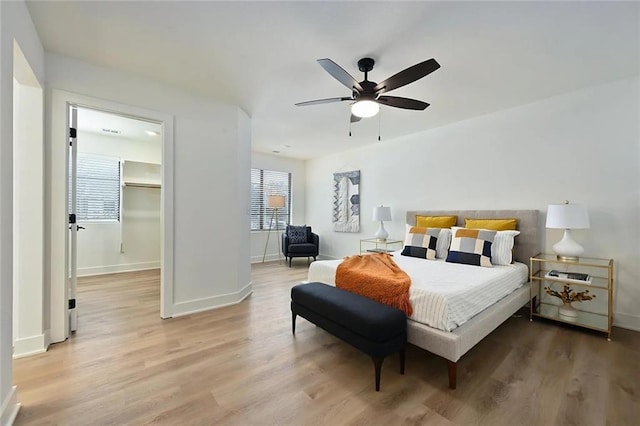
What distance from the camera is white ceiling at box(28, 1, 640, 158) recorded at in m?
1.84

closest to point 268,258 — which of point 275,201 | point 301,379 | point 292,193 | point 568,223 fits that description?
point 275,201

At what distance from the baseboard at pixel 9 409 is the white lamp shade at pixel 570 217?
14.3ft

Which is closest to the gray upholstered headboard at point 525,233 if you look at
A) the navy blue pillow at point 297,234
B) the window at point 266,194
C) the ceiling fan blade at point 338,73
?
the ceiling fan blade at point 338,73

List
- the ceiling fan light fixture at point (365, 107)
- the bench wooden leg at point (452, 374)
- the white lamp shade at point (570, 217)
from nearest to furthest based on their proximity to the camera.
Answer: the bench wooden leg at point (452, 374) → the ceiling fan light fixture at point (365, 107) → the white lamp shade at point (570, 217)

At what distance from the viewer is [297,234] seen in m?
6.01

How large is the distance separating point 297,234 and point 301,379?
4.18 m

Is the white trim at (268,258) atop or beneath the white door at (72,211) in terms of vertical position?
beneath

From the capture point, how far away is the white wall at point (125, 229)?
4.82 metres

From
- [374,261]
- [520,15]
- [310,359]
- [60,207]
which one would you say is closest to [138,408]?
[310,359]

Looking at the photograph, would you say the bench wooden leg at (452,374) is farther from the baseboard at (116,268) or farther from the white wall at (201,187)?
the baseboard at (116,268)

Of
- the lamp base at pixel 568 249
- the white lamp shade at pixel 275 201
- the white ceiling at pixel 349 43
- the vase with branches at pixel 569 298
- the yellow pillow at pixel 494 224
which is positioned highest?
the white ceiling at pixel 349 43

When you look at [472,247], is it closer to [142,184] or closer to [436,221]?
[436,221]

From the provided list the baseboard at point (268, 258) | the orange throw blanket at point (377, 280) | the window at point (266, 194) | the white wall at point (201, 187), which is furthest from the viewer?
the window at point (266, 194)

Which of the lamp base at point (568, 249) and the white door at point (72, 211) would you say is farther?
the lamp base at point (568, 249)
